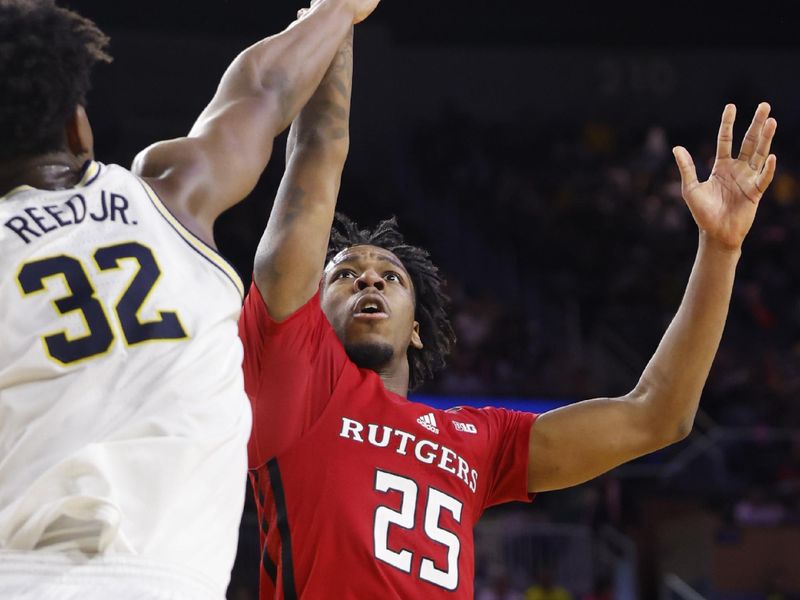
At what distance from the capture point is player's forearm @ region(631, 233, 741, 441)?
3834 millimetres

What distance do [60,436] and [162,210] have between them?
0.50 metres

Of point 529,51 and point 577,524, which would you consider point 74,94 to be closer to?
point 577,524

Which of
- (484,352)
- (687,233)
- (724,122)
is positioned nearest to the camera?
(724,122)

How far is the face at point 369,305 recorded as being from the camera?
399 cm

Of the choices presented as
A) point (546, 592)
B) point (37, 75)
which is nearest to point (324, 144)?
point (37, 75)

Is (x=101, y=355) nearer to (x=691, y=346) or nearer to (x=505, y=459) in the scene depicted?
(x=505, y=459)

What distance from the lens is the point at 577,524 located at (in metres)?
10.5

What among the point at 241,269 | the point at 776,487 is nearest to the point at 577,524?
the point at 776,487

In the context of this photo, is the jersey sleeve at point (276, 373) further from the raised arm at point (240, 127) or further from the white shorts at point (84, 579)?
the white shorts at point (84, 579)

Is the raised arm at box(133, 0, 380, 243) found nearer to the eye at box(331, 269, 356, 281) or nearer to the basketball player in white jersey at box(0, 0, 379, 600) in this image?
the basketball player in white jersey at box(0, 0, 379, 600)

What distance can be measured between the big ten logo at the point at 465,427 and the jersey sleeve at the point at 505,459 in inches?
1.4

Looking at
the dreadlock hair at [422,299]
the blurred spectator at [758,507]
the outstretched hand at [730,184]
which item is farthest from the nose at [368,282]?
the blurred spectator at [758,507]

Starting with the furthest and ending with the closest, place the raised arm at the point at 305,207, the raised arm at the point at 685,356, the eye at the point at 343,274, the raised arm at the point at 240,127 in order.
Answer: the eye at the point at 343,274, the raised arm at the point at 685,356, the raised arm at the point at 305,207, the raised arm at the point at 240,127

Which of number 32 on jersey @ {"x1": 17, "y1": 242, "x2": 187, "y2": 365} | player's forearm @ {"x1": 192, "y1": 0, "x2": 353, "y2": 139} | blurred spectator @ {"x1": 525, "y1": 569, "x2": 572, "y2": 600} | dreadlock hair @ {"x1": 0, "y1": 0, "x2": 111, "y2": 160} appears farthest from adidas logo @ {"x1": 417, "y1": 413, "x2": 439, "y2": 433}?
blurred spectator @ {"x1": 525, "y1": 569, "x2": 572, "y2": 600}
